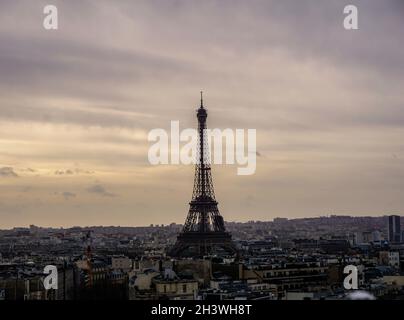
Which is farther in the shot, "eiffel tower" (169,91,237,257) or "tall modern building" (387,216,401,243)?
"tall modern building" (387,216,401,243)

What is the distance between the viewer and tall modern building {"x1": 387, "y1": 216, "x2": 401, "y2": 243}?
181 feet

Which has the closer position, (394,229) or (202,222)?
(202,222)

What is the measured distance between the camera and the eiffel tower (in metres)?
34.6

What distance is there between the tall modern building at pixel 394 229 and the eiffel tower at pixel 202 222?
19565 mm

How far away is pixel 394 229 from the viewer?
5625 centimetres

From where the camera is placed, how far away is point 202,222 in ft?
119

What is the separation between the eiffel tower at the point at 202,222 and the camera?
3459cm

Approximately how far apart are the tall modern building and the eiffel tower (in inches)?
770

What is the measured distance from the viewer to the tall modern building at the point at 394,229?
5503 centimetres

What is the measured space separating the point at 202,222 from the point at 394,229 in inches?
890

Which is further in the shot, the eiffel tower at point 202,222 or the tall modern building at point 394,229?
the tall modern building at point 394,229
